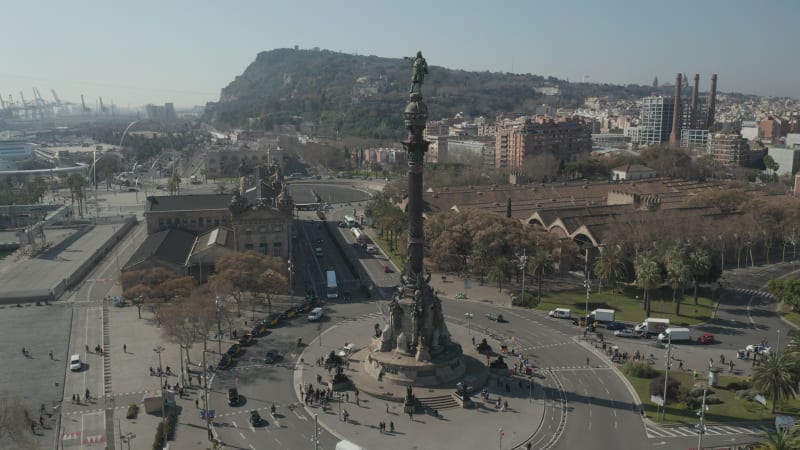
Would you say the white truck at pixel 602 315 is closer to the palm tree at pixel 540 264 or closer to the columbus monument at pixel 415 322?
the palm tree at pixel 540 264

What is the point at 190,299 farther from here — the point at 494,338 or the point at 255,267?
the point at 494,338

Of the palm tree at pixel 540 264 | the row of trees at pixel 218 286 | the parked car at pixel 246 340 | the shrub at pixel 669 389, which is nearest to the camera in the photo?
the shrub at pixel 669 389

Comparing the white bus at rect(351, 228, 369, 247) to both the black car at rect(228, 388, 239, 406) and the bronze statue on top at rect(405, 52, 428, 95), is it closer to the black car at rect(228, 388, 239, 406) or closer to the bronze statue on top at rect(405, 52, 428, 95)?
the bronze statue on top at rect(405, 52, 428, 95)

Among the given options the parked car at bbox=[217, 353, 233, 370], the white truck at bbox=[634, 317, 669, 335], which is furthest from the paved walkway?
the white truck at bbox=[634, 317, 669, 335]

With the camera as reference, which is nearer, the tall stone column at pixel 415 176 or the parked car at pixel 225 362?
the tall stone column at pixel 415 176

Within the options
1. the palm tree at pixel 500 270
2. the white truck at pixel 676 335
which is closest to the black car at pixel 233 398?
the palm tree at pixel 500 270

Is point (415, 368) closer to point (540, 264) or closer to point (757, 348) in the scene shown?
point (540, 264)
